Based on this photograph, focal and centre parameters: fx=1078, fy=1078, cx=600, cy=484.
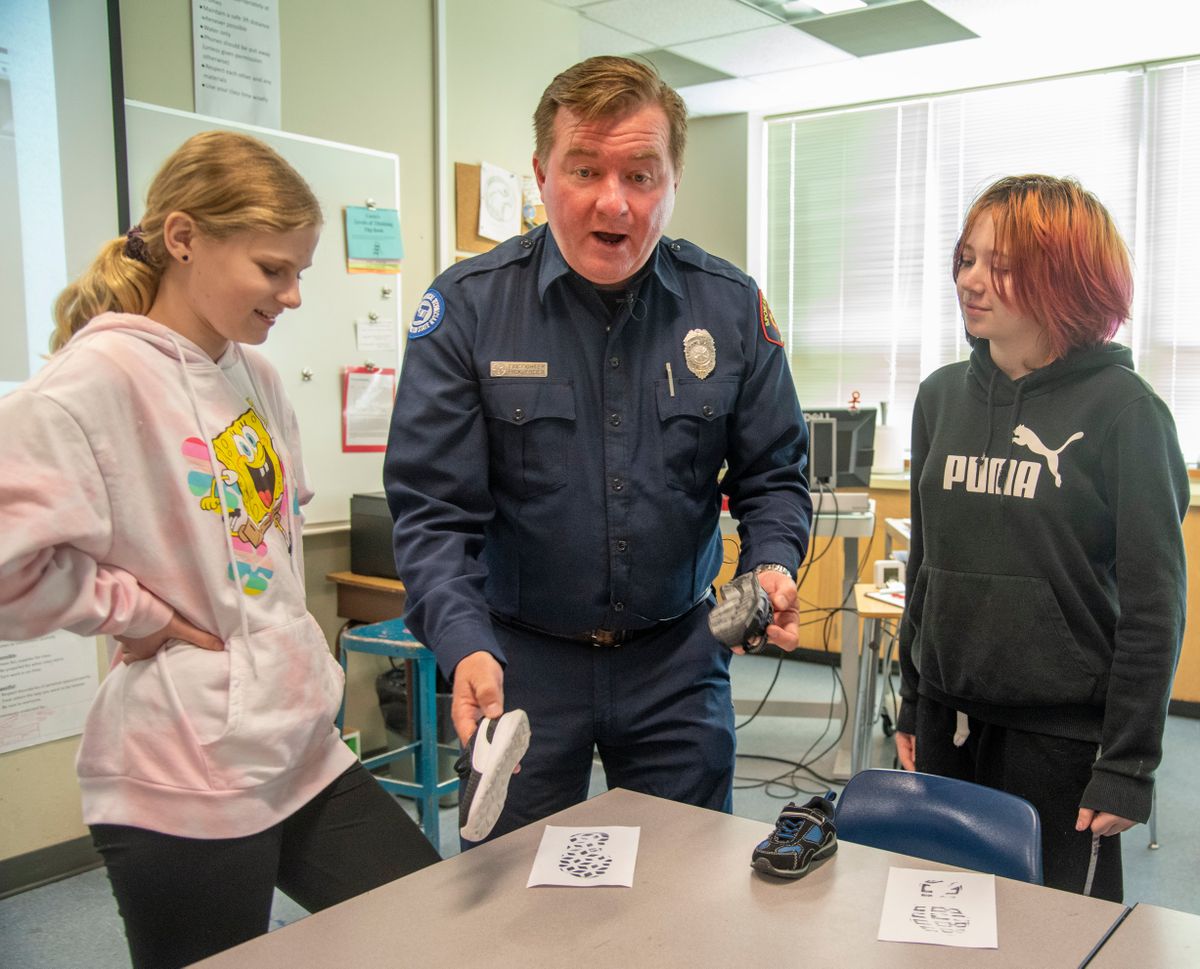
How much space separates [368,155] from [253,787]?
2.62 meters

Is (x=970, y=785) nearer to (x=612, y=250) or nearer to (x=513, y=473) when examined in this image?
(x=513, y=473)

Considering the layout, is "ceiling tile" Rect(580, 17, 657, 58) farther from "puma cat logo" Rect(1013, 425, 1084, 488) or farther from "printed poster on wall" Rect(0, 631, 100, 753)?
"puma cat logo" Rect(1013, 425, 1084, 488)

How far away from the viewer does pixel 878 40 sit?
4.64m

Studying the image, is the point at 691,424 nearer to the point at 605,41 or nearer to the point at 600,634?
the point at 600,634

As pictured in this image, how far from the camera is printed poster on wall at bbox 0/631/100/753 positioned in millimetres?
2713

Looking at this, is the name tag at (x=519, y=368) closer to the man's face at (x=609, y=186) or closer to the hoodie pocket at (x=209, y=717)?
the man's face at (x=609, y=186)

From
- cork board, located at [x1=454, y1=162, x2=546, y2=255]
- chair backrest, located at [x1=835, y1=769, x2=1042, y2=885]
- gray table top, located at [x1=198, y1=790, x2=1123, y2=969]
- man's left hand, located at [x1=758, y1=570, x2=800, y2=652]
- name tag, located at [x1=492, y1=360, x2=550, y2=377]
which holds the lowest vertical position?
chair backrest, located at [x1=835, y1=769, x2=1042, y2=885]

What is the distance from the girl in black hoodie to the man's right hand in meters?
0.75

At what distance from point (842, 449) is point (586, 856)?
3142 millimetres

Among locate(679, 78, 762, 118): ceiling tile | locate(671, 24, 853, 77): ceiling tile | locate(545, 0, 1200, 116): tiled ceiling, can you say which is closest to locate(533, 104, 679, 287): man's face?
locate(545, 0, 1200, 116): tiled ceiling

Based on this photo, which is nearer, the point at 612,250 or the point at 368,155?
the point at 612,250

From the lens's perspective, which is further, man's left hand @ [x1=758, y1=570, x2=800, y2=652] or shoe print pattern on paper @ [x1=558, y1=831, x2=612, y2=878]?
man's left hand @ [x1=758, y1=570, x2=800, y2=652]

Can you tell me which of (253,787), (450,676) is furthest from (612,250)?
(253,787)

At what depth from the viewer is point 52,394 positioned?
46.5 inches
